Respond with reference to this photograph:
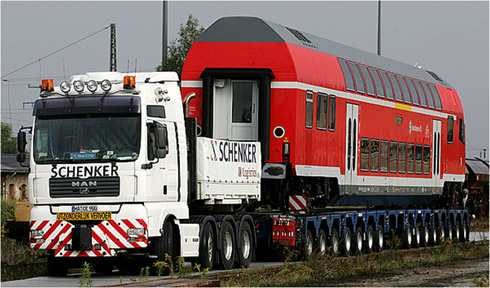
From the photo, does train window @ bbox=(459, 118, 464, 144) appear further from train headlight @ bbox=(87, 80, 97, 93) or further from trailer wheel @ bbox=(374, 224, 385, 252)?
train headlight @ bbox=(87, 80, 97, 93)

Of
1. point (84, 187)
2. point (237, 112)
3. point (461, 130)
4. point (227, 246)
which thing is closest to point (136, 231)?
point (84, 187)

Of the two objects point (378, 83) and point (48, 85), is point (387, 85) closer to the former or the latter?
point (378, 83)

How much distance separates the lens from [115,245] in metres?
18.1

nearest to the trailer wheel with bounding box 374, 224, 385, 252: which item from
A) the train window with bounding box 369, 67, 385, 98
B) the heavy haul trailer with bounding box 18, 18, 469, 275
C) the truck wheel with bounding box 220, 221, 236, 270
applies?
the heavy haul trailer with bounding box 18, 18, 469, 275

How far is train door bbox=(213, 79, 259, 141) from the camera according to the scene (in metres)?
23.5

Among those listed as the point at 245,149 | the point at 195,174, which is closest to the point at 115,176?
the point at 195,174

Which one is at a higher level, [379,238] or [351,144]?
[351,144]

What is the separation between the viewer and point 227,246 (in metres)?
21.0

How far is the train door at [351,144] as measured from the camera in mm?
26406

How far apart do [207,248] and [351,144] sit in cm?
767

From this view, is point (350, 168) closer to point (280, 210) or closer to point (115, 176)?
point (280, 210)

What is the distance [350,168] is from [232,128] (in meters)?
4.28

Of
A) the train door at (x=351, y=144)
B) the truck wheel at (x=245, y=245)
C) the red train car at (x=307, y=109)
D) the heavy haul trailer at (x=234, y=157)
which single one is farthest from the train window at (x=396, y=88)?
the truck wheel at (x=245, y=245)

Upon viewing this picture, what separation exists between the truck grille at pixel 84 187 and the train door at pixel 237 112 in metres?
5.74
